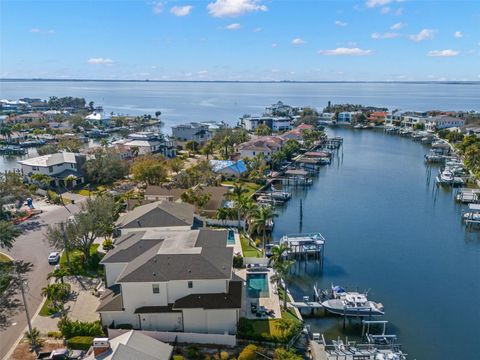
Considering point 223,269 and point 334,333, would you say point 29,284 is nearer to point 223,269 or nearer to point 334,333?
point 223,269

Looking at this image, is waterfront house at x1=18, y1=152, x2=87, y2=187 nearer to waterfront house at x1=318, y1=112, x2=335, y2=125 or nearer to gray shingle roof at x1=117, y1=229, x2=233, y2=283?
gray shingle roof at x1=117, y1=229, x2=233, y2=283

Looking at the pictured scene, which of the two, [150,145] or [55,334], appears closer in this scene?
[55,334]

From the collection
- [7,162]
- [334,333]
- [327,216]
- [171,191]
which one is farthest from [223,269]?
[7,162]

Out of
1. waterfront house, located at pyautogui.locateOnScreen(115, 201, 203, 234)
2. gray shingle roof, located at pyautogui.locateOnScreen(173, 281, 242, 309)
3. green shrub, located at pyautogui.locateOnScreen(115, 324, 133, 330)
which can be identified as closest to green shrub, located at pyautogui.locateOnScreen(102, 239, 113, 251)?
waterfront house, located at pyautogui.locateOnScreen(115, 201, 203, 234)

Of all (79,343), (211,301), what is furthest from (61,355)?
(211,301)

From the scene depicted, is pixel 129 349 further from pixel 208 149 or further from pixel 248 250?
pixel 208 149

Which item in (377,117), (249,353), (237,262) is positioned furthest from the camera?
(377,117)
